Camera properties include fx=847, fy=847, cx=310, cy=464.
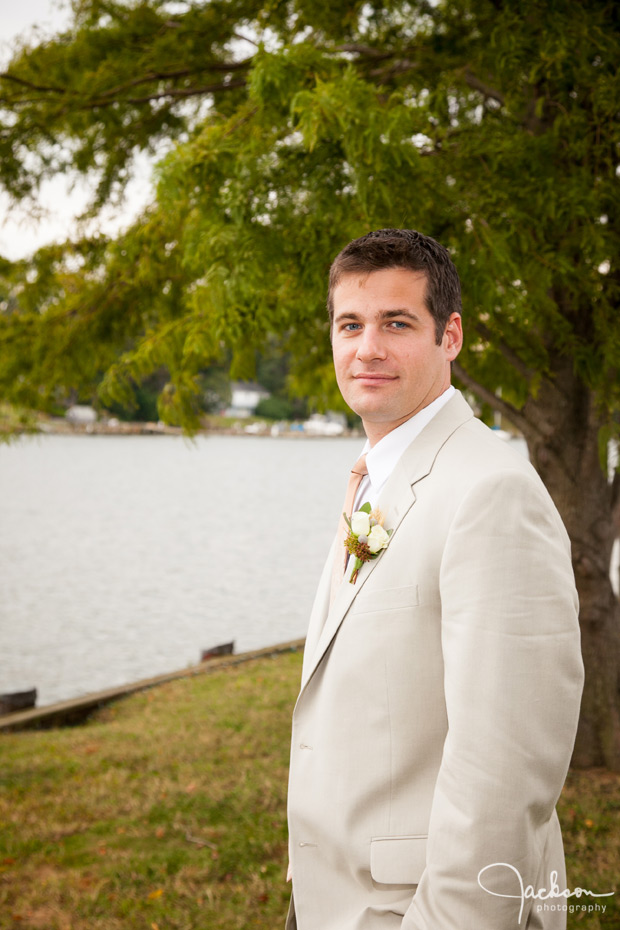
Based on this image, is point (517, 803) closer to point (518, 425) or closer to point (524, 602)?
point (524, 602)

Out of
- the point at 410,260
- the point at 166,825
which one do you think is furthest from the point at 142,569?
the point at 410,260

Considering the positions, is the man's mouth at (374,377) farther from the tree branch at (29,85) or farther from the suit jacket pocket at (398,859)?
the tree branch at (29,85)

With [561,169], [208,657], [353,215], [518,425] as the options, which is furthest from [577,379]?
[208,657]

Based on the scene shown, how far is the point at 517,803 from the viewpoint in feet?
5.35

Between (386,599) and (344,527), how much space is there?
0.32m

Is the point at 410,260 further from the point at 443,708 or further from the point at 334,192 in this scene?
the point at 334,192

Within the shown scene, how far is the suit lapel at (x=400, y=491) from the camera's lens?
196cm

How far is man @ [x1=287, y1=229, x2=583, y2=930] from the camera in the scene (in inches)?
64.7

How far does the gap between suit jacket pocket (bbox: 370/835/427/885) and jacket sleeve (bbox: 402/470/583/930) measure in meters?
0.13

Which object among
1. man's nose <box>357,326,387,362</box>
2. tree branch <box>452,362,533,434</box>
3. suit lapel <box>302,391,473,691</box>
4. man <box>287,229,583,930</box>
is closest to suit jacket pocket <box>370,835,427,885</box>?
man <box>287,229,583,930</box>

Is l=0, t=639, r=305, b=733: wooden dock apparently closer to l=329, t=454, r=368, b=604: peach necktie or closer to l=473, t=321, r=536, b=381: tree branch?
l=473, t=321, r=536, b=381: tree branch

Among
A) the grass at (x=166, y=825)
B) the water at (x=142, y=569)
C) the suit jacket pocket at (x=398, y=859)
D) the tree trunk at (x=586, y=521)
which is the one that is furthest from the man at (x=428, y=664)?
the tree trunk at (x=586, y=521)

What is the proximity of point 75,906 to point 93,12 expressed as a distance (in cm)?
633

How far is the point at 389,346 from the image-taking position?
2039 millimetres
